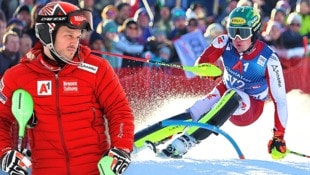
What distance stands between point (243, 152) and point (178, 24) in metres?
4.41

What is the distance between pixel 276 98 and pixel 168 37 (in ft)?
17.8

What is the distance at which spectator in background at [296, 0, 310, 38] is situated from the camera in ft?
50.5

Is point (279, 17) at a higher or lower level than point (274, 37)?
higher

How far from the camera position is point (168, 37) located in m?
14.5

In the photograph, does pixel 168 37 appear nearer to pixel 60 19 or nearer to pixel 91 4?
pixel 91 4

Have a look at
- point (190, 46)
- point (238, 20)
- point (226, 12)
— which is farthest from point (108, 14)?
point (238, 20)

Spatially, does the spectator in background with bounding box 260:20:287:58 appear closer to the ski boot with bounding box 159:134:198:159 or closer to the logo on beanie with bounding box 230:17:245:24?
the logo on beanie with bounding box 230:17:245:24

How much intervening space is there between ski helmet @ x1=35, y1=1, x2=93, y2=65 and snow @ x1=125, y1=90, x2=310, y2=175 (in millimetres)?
2223

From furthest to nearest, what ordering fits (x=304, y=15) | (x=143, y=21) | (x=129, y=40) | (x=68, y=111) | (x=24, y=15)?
(x=304, y=15)
(x=143, y=21)
(x=129, y=40)
(x=24, y=15)
(x=68, y=111)

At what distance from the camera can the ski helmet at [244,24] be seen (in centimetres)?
931

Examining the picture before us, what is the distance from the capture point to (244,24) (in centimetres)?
933

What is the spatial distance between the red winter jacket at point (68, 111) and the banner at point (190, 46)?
8.48m

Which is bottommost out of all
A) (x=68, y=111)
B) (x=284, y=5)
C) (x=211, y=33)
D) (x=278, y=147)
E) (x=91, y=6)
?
(x=278, y=147)

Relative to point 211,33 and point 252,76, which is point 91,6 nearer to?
point 211,33
